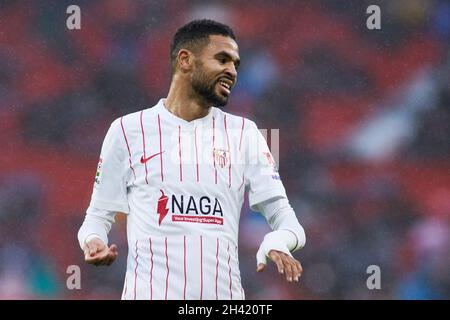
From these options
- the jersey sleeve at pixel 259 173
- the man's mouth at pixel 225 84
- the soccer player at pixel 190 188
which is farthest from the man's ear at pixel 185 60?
the jersey sleeve at pixel 259 173

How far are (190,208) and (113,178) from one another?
34 cm

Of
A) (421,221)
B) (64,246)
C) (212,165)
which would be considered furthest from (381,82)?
(212,165)

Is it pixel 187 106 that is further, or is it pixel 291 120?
pixel 291 120

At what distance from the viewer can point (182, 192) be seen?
10.2 ft

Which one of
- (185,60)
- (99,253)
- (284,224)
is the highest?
(185,60)

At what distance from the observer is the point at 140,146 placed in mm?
3223

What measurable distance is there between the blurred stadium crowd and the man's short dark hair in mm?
3648

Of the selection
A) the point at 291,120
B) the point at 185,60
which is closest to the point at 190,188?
the point at 185,60

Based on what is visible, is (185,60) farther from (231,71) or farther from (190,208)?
(190,208)

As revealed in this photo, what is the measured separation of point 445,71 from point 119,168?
489cm

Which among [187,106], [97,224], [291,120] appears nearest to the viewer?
[97,224]

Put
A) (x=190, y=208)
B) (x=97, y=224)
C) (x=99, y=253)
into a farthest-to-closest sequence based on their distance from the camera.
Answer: (x=97, y=224) → (x=190, y=208) → (x=99, y=253)

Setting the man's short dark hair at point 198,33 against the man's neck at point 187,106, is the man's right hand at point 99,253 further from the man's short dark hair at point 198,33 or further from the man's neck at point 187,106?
the man's short dark hair at point 198,33
